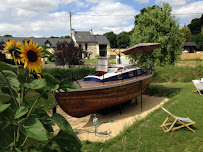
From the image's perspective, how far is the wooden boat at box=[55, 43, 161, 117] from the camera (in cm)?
795

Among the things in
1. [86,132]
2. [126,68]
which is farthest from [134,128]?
[126,68]

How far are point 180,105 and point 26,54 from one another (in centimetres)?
1020

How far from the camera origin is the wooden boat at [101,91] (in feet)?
26.1

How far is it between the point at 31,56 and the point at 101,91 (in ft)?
22.7

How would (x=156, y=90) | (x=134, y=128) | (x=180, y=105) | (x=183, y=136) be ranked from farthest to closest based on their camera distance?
1. (x=156, y=90)
2. (x=180, y=105)
3. (x=134, y=128)
4. (x=183, y=136)

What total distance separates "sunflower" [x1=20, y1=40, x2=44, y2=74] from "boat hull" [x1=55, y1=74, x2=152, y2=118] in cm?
624

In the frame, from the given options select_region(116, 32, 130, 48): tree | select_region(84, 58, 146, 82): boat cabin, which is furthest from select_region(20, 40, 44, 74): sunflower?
select_region(116, 32, 130, 48): tree

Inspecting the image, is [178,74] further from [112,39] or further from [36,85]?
[112,39]

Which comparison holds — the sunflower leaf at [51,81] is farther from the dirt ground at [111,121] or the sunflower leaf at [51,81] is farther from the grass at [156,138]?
the dirt ground at [111,121]

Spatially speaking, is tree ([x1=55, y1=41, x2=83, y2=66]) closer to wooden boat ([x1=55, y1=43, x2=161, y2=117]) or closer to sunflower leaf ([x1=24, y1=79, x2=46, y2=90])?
wooden boat ([x1=55, y1=43, x2=161, y2=117])

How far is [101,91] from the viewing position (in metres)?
8.25

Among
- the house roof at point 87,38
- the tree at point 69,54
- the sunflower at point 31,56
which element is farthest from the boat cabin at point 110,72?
the house roof at point 87,38

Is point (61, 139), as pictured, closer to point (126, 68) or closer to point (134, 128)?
point (134, 128)

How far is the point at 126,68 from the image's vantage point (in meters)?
10.2
